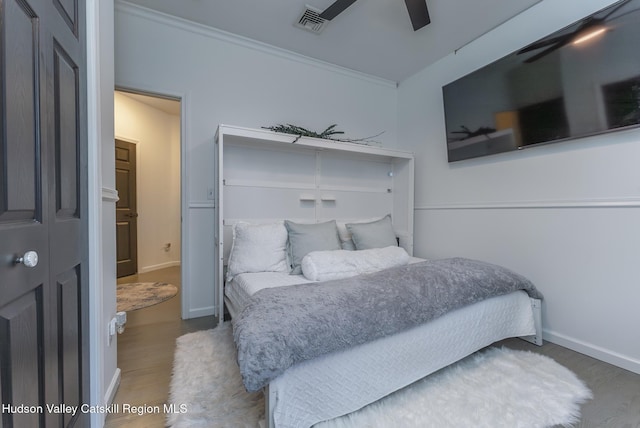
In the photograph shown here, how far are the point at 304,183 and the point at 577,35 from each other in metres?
2.44

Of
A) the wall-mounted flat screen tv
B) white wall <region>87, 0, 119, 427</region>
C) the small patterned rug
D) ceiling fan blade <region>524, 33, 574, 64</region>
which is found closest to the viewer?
white wall <region>87, 0, 119, 427</region>

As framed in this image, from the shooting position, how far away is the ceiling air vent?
2.29m

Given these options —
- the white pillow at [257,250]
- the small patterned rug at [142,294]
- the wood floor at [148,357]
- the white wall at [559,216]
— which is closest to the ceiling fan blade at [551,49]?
the white wall at [559,216]

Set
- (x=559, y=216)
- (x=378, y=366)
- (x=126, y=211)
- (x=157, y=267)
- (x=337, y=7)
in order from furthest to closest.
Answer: (x=157, y=267) → (x=126, y=211) → (x=559, y=216) → (x=337, y=7) → (x=378, y=366)

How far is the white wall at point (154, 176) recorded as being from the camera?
4.30m

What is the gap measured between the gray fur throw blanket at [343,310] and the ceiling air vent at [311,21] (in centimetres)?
223

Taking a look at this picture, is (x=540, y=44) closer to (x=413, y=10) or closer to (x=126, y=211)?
(x=413, y=10)

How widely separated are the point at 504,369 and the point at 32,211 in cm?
241

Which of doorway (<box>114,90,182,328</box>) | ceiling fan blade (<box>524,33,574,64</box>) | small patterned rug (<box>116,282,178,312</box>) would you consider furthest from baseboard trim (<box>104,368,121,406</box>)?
ceiling fan blade (<box>524,33,574,64</box>)

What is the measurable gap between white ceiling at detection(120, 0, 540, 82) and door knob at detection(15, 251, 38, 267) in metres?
2.41

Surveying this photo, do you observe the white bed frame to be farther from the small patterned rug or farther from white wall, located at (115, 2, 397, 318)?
the small patterned rug

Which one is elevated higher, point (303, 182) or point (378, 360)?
point (303, 182)

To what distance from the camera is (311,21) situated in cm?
242

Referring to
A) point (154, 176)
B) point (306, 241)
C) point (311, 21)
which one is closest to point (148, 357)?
point (306, 241)
